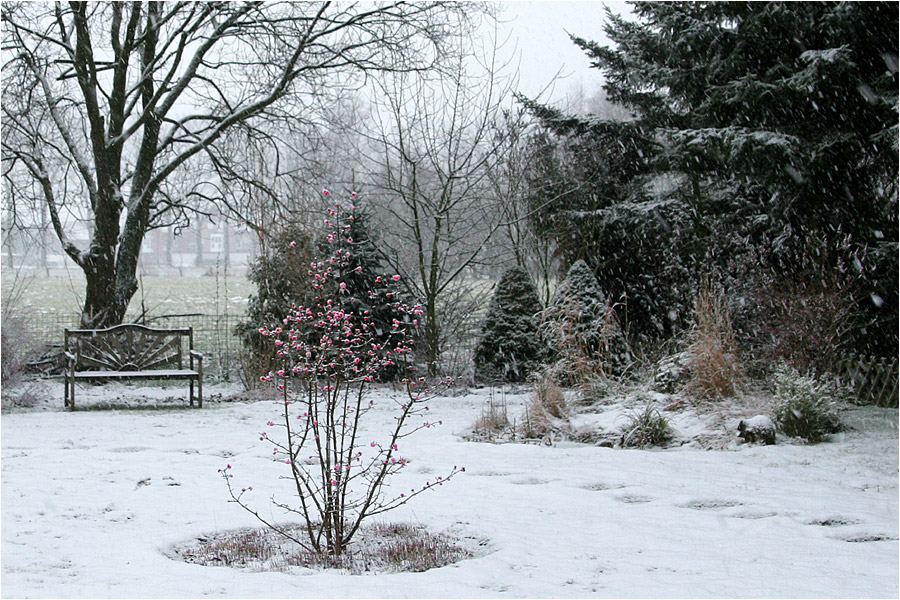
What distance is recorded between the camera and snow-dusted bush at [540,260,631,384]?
28.0 ft

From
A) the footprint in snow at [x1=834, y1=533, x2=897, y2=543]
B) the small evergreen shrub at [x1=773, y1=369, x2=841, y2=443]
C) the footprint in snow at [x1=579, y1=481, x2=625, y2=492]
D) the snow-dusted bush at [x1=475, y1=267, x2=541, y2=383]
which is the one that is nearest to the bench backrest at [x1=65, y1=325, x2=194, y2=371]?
the snow-dusted bush at [x1=475, y1=267, x2=541, y2=383]

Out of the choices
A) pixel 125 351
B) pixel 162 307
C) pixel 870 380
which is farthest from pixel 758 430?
pixel 162 307

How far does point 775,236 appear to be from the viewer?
34.6ft

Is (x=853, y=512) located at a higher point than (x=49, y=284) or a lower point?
lower

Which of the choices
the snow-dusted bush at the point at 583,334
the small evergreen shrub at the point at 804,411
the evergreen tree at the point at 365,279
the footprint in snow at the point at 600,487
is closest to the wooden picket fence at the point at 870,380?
the small evergreen shrub at the point at 804,411

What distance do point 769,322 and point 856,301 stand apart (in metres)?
0.92

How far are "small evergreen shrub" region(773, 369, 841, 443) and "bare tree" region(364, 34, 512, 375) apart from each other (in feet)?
16.4

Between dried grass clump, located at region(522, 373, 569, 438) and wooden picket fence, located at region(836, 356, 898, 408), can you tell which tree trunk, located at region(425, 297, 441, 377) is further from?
wooden picket fence, located at region(836, 356, 898, 408)

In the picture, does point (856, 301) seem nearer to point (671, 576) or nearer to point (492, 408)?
point (492, 408)

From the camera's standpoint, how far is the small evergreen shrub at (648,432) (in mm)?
6854

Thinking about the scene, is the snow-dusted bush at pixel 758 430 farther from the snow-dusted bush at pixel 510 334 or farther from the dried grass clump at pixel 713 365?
the snow-dusted bush at pixel 510 334

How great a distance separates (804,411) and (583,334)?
8.44 ft

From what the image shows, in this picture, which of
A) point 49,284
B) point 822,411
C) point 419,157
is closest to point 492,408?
point 822,411

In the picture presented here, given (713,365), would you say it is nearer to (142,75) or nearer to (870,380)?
(870,380)
